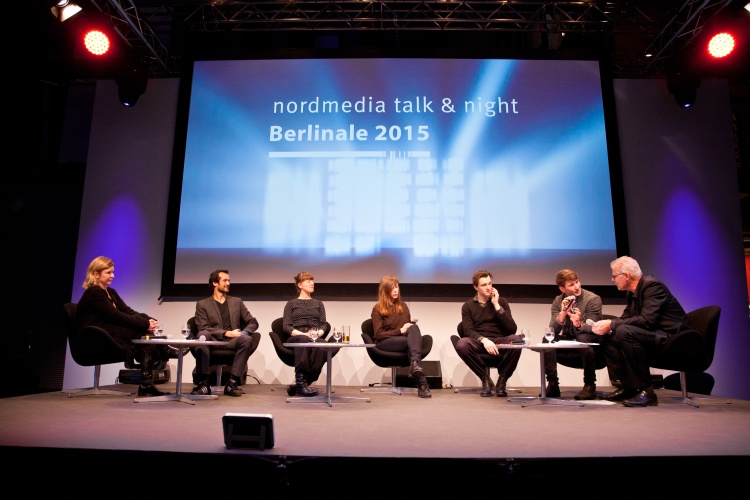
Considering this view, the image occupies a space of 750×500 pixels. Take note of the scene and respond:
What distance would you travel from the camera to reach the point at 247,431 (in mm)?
2361

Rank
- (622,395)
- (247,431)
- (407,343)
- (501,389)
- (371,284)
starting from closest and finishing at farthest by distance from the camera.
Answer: (247,431)
(622,395)
(501,389)
(407,343)
(371,284)

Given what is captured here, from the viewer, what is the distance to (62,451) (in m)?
2.32

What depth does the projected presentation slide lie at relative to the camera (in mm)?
6117

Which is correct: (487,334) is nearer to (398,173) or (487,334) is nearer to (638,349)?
(638,349)

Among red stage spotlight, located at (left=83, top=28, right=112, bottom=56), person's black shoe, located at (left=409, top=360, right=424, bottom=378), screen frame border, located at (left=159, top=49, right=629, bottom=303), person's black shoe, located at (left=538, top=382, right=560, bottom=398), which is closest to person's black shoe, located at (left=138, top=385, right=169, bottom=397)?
screen frame border, located at (left=159, top=49, right=629, bottom=303)

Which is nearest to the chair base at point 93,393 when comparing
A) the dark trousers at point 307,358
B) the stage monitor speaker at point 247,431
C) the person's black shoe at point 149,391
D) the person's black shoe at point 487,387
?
the person's black shoe at point 149,391

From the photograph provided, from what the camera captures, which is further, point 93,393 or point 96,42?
point 96,42

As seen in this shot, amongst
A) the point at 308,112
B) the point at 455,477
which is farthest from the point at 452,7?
the point at 455,477

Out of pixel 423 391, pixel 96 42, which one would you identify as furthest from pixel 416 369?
pixel 96 42

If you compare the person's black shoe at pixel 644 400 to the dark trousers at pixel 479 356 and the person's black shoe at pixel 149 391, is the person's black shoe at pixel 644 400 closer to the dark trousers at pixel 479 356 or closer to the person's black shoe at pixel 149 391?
the dark trousers at pixel 479 356

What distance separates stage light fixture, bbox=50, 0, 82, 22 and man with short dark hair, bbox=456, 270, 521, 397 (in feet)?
16.2

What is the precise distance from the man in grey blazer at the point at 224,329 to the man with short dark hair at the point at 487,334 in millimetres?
2014

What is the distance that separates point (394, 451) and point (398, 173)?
4251 mm

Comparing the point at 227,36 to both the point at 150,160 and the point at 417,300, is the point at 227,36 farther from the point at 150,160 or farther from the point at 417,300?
the point at 417,300
